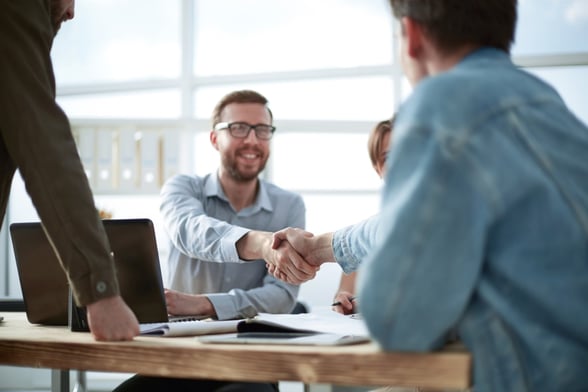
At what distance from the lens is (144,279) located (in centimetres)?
180

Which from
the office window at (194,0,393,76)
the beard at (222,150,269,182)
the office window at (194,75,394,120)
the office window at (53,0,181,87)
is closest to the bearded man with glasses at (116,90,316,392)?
the beard at (222,150,269,182)

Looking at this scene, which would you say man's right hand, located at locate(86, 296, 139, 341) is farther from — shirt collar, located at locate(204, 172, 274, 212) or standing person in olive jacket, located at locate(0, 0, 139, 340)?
shirt collar, located at locate(204, 172, 274, 212)

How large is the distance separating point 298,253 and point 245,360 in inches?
42.0

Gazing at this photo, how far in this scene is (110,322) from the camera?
1.39 m

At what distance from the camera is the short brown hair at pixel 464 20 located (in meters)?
1.16

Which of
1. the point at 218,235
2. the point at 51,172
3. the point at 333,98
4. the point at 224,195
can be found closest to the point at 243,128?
the point at 224,195

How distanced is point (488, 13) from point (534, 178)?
0.97ft

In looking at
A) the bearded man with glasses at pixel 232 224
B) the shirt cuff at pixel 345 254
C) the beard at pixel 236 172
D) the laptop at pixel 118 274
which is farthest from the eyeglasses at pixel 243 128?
the shirt cuff at pixel 345 254

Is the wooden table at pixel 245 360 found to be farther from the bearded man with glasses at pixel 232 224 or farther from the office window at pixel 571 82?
the office window at pixel 571 82

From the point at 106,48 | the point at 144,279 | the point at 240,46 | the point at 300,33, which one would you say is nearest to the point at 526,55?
the point at 300,33

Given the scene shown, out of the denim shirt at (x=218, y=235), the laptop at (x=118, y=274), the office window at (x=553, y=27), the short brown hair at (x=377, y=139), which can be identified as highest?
the office window at (x=553, y=27)

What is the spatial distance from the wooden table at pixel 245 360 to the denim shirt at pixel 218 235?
121cm

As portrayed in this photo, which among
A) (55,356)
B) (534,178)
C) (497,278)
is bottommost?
(55,356)

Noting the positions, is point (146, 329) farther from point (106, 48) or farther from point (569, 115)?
point (106, 48)
